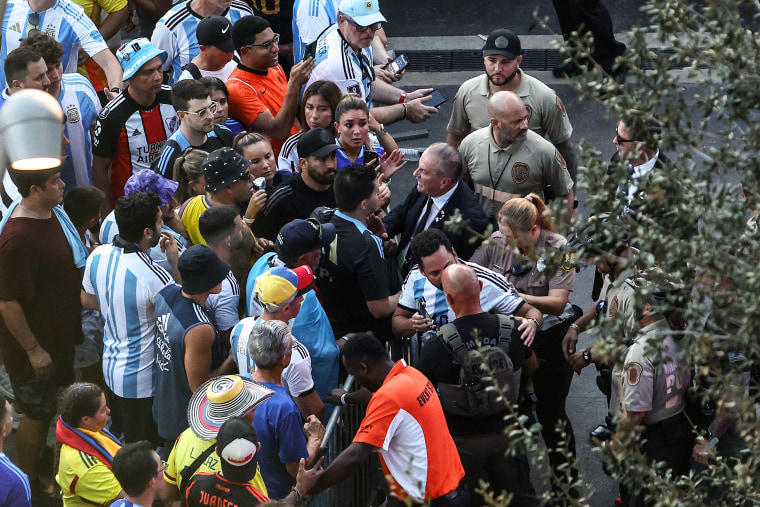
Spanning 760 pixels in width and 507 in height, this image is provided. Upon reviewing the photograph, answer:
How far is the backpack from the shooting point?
490 centimetres

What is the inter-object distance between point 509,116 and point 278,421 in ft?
10.5

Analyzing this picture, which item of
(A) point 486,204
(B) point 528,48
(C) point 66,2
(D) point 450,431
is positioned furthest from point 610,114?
(B) point 528,48

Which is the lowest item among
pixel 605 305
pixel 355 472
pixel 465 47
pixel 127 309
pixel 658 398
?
pixel 465 47

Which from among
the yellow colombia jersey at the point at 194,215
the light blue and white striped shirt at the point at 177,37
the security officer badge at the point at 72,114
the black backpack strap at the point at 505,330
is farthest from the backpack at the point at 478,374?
the light blue and white striped shirt at the point at 177,37

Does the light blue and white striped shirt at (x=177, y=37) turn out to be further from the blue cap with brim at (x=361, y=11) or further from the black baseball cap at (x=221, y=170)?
the black baseball cap at (x=221, y=170)

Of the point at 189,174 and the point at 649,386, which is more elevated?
the point at 189,174

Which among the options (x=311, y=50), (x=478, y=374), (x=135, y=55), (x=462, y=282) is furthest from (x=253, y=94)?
(x=478, y=374)

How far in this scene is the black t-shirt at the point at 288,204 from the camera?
627cm

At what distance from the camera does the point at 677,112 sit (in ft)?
9.66

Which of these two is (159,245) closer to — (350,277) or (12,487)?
(350,277)

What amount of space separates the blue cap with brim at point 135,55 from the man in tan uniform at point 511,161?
2521mm

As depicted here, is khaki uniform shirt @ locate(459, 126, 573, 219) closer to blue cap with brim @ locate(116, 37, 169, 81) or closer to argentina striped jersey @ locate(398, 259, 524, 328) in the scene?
argentina striped jersey @ locate(398, 259, 524, 328)

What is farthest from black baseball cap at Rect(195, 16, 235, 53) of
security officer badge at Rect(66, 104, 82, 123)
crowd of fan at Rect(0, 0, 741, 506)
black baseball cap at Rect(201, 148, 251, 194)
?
black baseball cap at Rect(201, 148, 251, 194)

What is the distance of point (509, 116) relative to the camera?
6.63 m
